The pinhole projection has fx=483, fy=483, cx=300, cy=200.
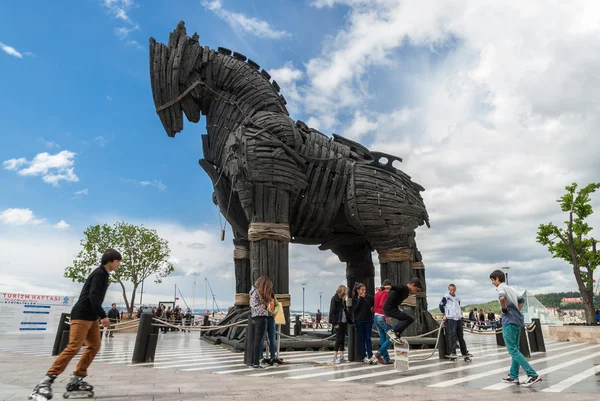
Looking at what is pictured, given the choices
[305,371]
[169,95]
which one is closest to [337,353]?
[305,371]

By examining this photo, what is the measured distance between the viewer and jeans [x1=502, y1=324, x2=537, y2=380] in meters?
5.71

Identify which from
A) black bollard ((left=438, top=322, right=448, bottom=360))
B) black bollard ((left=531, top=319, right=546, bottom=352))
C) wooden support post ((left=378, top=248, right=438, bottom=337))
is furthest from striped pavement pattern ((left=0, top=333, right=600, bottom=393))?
wooden support post ((left=378, top=248, right=438, bottom=337))

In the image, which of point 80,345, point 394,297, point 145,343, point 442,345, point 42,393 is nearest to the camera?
point 42,393

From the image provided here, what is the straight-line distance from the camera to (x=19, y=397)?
435 centimetres

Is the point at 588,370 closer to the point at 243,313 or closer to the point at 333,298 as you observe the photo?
the point at 333,298

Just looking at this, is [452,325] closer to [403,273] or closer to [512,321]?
[403,273]

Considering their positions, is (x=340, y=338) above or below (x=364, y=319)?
below

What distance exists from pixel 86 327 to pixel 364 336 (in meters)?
5.04

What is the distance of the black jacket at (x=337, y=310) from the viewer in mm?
8758

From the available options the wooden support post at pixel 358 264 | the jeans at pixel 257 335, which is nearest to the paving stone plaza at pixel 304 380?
the jeans at pixel 257 335

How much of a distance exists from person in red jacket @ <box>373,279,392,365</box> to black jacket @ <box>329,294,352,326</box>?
52cm

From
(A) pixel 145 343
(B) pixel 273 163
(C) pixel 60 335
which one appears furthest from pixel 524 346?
(C) pixel 60 335

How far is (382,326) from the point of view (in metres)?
8.53

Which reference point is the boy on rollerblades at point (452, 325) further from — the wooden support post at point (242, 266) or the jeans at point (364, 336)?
the wooden support post at point (242, 266)
